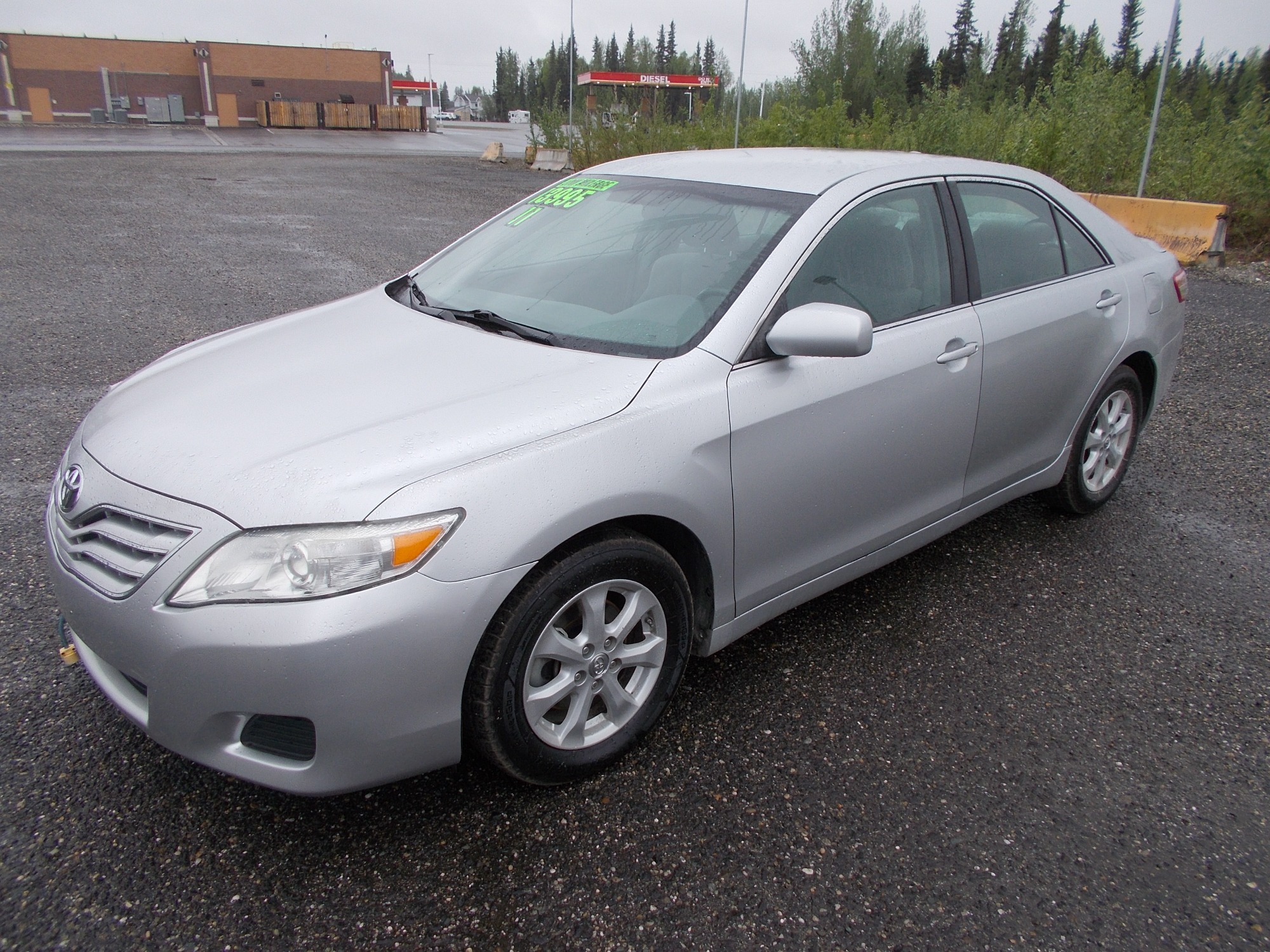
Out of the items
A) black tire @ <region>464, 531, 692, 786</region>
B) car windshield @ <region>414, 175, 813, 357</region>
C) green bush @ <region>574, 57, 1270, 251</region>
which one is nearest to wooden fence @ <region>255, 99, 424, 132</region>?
green bush @ <region>574, 57, 1270, 251</region>

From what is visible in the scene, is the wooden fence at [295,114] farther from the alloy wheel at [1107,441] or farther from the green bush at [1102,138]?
the alloy wheel at [1107,441]

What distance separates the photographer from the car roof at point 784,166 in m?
3.12

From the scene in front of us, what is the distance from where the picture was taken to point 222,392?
8.43 ft

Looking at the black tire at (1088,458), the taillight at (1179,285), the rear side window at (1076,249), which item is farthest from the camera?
the taillight at (1179,285)

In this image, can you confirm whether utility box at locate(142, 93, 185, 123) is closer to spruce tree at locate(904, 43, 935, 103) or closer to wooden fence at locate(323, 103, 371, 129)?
wooden fence at locate(323, 103, 371, 129)

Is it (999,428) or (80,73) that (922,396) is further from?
(80,73)

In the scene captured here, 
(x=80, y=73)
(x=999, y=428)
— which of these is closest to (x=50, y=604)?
(x=999, y=428)

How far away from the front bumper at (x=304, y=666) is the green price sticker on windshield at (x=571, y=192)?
6.22 ft

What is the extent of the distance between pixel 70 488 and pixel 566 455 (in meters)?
1.30

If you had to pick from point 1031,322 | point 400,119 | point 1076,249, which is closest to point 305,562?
point 1031,322

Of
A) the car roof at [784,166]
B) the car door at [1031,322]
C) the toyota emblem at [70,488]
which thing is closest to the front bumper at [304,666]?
the toyota emblem at [70,488]

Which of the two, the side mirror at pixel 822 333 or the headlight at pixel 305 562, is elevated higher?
the side mirror at pixel 822 333

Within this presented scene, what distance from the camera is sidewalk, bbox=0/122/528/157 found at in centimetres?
2662

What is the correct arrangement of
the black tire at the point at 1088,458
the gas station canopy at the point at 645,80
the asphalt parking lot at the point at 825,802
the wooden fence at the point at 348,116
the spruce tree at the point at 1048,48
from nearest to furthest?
the asphalt parking lot at the point at 825,802
the black tire at the point at 1088,458
the gas station canopy at the point at 645,80
the wooden fence at the point at 348,116
the spruce tree at the point at 1048,48
